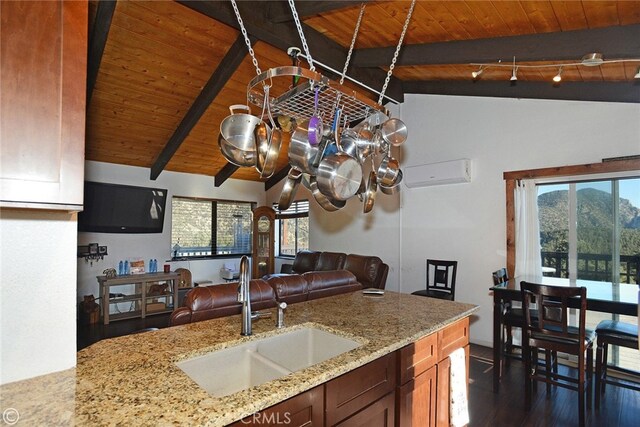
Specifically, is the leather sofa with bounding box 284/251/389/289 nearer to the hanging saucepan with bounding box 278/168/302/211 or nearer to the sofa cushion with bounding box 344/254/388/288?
the sofa cushion with bounding box 344/254/388/288

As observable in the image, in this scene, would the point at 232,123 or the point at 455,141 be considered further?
the point at 455,141

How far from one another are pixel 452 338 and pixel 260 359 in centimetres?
118

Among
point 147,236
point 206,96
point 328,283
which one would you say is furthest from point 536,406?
point 147,236

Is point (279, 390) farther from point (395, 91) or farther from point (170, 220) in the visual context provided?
point (170, 220)

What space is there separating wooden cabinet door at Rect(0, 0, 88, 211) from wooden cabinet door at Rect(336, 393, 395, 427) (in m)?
1.25

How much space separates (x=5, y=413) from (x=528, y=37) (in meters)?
3.91

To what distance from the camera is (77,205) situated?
36.7 inches

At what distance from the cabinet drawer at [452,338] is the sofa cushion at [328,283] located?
56.2 inches

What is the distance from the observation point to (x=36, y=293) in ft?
3.60

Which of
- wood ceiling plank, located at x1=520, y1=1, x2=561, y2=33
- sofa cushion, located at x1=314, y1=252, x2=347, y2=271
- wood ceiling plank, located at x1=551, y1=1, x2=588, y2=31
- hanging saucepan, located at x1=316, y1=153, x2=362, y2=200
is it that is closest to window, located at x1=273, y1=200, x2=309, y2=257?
sofa cushion, located at x1=314, y1=252, x2=347, y2=271

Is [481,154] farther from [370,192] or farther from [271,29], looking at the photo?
[271,29]

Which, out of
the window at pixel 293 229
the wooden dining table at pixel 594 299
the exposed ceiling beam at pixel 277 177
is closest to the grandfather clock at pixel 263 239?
the window at pixel 293 229

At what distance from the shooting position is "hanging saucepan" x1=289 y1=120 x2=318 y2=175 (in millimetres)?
1747

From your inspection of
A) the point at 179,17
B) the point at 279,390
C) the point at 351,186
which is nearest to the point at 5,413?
the point at 279,390
